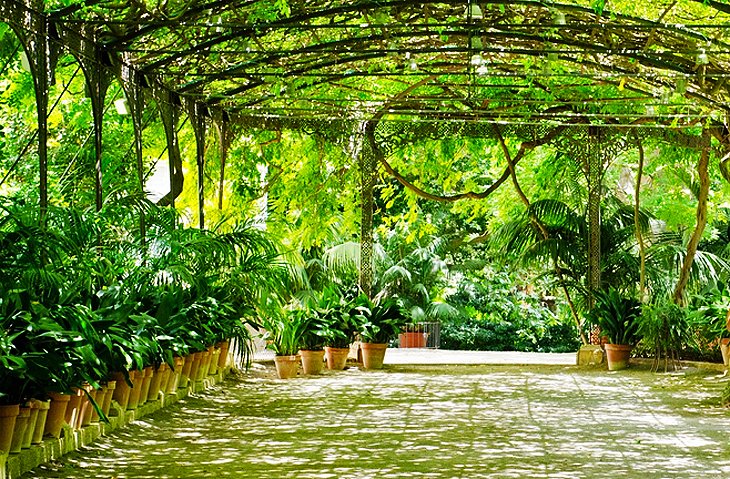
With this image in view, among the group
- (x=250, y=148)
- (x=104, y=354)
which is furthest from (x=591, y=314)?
(x=104, y=354)

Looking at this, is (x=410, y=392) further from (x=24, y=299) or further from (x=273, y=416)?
(x=24, y=299)

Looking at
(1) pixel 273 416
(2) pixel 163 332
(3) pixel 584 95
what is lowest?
(1) pixel 273 416

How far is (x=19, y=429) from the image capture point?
15.8ft

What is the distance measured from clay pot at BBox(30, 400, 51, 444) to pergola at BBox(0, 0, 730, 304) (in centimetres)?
179

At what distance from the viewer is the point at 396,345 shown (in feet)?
60.6

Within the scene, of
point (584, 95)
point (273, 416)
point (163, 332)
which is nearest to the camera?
point (163, 332)

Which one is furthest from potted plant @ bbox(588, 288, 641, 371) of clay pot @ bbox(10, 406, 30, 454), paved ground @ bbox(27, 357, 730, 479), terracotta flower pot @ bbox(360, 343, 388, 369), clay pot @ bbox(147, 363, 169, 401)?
clay pot @ bbox(10, 406, 30, 454)

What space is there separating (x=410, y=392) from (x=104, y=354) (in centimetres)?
387

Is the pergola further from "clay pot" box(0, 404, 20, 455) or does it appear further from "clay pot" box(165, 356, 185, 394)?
"clay pot" box(0, 404, 20, 455)

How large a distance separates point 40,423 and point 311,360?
221 inches

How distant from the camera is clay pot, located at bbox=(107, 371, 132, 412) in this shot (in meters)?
6.29

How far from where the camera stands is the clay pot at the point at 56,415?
5.25m

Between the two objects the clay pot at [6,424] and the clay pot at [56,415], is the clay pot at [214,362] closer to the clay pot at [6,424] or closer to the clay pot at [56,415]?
the clay pot at [56,415]

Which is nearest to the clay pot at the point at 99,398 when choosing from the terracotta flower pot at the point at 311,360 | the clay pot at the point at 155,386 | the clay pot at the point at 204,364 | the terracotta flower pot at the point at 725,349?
the clay pot at the point at 155,386
